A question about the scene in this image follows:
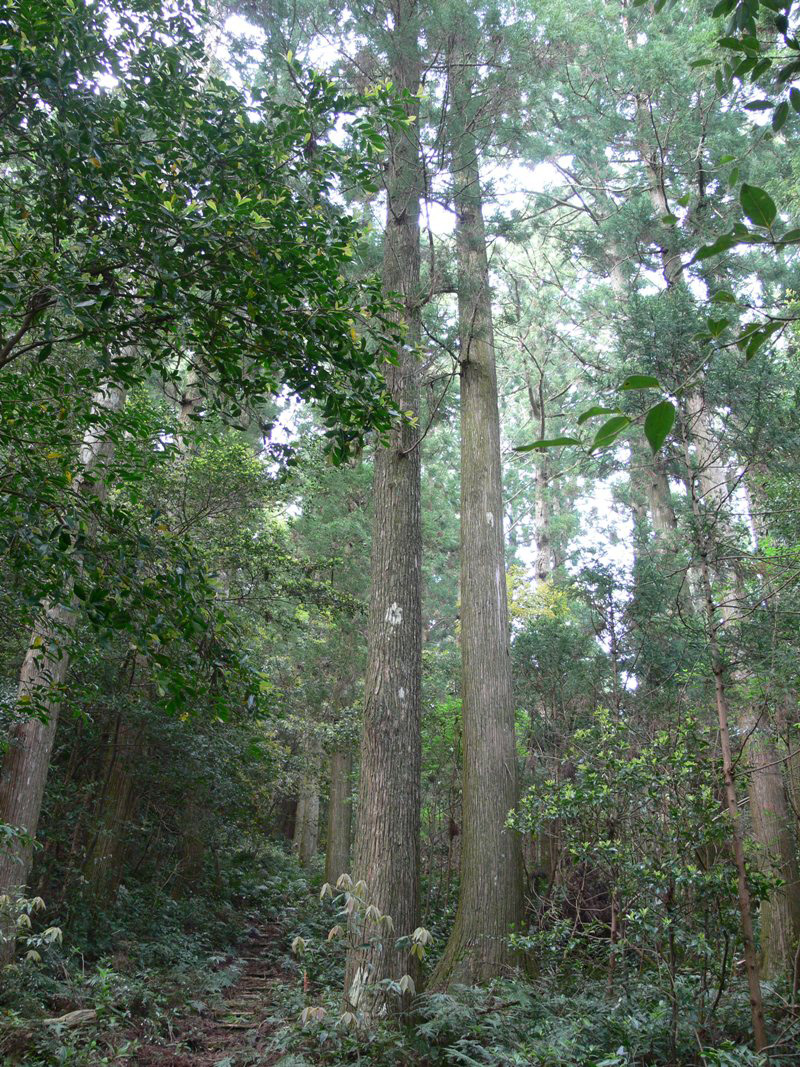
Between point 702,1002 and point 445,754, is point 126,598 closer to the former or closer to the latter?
point 702,1002

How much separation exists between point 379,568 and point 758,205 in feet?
19.2

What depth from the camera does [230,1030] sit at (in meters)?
6.58

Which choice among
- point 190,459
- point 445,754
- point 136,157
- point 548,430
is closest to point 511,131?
point 190,459

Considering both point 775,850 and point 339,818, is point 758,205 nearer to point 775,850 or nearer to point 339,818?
point 775,850

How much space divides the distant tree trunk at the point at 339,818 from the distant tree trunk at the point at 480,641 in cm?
690

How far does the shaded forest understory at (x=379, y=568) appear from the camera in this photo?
129 inches

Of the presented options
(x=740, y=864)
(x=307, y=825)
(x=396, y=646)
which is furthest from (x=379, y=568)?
(x=307, y=825)

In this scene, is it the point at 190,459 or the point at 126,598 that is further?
the point at 190,459

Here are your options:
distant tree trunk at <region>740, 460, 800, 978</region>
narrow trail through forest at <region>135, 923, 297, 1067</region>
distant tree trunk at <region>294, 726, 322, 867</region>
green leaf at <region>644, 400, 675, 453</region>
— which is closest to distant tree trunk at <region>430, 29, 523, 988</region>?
narrow trail through forest at <region>135, 923, 297, 1067</region>

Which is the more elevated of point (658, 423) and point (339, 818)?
point (339, 818)

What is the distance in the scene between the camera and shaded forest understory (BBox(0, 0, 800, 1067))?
3275 mm

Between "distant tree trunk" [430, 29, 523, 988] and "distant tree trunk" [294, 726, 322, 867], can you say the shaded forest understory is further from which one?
"distant tree trunk" [294, 726, 322, 867]

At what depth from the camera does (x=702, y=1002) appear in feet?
13.8

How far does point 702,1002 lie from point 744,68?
4587mm
